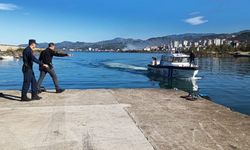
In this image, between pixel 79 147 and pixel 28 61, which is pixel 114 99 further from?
pixel 79 147

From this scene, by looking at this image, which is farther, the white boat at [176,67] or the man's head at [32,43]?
the white boat at [176,67]

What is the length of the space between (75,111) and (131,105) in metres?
1.90

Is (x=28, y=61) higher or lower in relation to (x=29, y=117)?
higher

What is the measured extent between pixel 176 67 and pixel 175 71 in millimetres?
624

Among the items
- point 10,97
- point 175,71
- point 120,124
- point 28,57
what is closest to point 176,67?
point 175,71

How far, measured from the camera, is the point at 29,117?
8.91 m

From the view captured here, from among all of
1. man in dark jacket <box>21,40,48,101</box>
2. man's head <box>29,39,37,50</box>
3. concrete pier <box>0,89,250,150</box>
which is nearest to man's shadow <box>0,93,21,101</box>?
concrete pier <box>0,89,250,150</box>

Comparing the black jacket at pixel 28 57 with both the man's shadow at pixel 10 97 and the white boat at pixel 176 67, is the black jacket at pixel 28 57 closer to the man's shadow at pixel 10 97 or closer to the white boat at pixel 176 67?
the man's shadow at pixel 10 97

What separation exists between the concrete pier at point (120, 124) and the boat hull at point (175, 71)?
32426mm

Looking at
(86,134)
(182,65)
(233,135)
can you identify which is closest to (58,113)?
(86,134)

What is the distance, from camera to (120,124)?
8.16m

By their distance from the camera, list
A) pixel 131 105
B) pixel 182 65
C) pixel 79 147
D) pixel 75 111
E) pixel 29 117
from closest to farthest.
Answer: pixel 79 147
pixel 29 117
pixel 75 111
pixel 131 105
pixel 182 65

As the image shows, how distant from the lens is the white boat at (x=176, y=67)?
144 feet

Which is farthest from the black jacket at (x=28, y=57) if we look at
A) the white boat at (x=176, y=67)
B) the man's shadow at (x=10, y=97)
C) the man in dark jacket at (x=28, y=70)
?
the white boat at (x=176, y=67)
